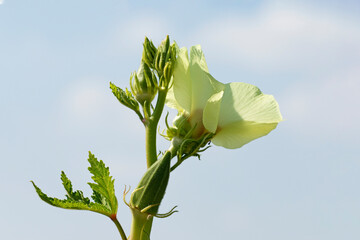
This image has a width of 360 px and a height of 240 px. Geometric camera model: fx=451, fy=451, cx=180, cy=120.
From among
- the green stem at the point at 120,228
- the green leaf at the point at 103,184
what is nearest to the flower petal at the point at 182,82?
the green leaf at the point at 103,184

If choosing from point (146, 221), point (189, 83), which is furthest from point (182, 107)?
point (146, 221)

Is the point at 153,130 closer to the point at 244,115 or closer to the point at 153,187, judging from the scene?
the point at 153,187

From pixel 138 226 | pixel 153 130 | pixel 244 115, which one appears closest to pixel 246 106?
pixel 244 115

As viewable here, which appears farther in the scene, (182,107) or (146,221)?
(182,107)

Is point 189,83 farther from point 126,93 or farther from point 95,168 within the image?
point 95,168

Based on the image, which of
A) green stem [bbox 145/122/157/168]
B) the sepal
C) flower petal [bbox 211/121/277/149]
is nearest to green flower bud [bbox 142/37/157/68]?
the sepal

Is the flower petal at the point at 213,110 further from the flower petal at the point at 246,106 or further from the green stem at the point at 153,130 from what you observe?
the green stem at the point at 153,130
